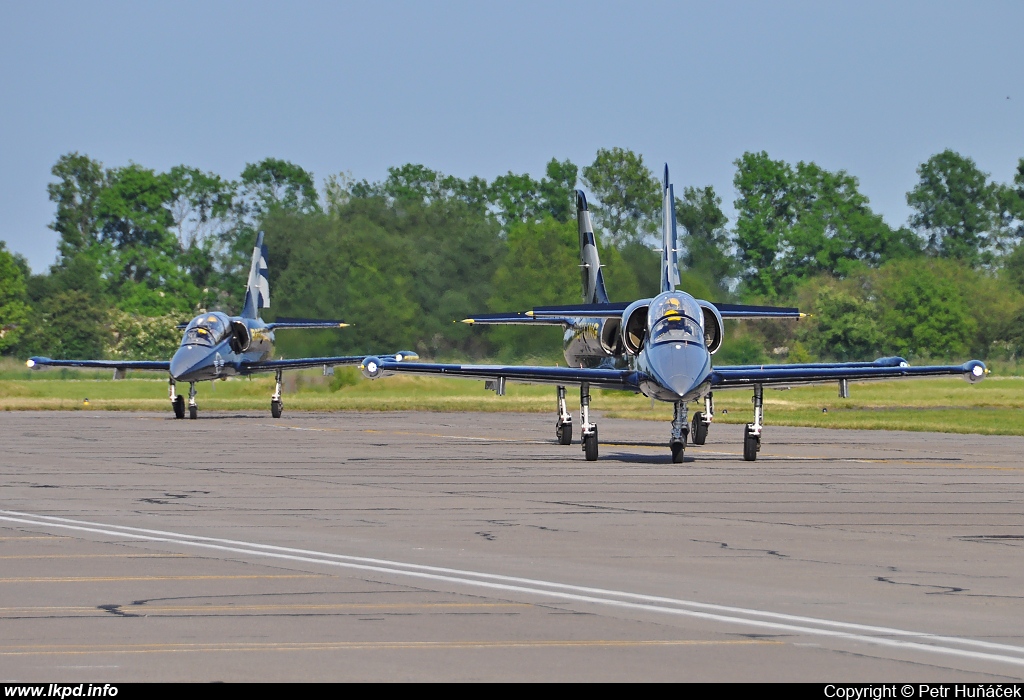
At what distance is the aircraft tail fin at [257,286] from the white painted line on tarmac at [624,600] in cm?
3827

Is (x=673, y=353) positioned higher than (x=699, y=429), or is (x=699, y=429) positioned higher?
(x=673, y=353)

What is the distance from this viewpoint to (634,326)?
2652cm

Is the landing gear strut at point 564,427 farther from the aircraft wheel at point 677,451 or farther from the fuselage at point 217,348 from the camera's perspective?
the fuselage at point 217,348

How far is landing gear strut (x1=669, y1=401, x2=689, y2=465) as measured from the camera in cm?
2488

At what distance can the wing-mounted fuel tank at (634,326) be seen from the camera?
26.3 metres

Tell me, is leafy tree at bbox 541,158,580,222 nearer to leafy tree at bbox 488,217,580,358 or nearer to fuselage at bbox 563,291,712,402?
leafy tree at bbox 488,217,580,358

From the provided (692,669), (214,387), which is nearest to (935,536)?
(692,669)

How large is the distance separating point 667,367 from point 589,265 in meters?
13.1

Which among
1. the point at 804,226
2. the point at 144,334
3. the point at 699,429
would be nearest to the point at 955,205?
the point at 804,226

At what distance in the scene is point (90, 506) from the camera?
56.0 ft

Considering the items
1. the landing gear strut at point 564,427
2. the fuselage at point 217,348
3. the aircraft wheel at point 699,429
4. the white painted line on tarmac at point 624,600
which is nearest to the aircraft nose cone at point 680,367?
the aircraft wheel at point 699,429

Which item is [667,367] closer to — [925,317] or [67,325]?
[925,317]

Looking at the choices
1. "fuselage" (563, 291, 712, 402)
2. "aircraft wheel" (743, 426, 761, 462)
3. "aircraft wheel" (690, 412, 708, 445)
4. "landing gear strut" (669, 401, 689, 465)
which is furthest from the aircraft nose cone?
"aircraft wheel" (690, 412, 708, 445)

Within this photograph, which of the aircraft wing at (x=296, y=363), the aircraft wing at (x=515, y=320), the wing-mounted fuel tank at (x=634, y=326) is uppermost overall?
the aircraft wing at (x=515, y=320)
